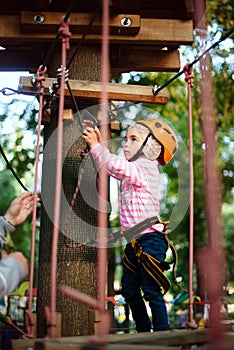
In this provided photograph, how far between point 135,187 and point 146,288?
610 millimetres

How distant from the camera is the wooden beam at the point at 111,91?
155 inches

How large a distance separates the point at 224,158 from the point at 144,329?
26.5ft

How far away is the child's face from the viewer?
3945 mm

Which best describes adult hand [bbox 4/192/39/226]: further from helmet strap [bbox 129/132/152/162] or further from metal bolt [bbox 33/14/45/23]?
metal bolt [bbox 33/14/45/23]

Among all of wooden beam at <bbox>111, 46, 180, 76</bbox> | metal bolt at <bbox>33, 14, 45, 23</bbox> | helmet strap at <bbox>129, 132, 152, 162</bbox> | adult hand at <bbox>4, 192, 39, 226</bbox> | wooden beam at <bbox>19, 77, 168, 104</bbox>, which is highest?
metal bolt at <bbox>33, 14, 45, 23</bbox>

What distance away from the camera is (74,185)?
3.92 m

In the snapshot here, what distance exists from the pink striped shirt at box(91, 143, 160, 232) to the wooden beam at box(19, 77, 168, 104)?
0.46m

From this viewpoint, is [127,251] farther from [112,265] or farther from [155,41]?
[112,265]

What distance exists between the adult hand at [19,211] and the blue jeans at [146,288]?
700 mm

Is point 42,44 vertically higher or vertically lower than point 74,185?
higher

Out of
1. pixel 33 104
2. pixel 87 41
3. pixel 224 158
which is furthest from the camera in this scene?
pixel 224 158

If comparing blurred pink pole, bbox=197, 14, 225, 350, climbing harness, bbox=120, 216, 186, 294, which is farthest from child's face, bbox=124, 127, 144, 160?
blurred pink pole, bbox=197, 14, 225, 350

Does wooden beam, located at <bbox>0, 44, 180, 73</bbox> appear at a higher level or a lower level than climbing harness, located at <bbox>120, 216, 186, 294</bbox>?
higher

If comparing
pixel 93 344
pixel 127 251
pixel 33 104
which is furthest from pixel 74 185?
pixel 33 104
